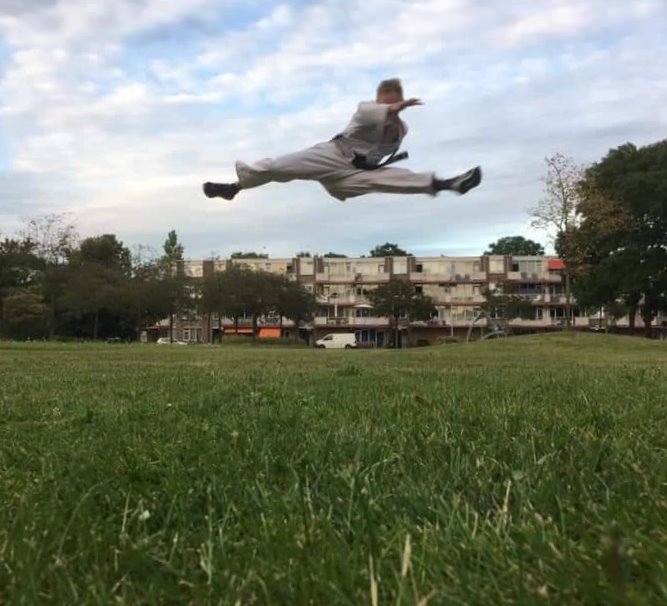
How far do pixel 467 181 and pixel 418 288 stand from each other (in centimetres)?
10827

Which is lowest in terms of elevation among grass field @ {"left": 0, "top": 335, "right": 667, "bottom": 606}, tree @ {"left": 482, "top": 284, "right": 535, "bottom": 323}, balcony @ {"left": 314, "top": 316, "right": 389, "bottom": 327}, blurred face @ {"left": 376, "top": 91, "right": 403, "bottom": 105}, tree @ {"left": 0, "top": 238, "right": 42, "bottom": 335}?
balcony @ {"left": 314, "top": 316, "right": 389, "bottom": 327}

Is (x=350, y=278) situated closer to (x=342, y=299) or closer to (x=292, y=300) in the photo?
(x=342, y=299)

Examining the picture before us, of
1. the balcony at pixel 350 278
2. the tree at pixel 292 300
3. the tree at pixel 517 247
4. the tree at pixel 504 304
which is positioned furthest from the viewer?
the tree at pixel 517 247

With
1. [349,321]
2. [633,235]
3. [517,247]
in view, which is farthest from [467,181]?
[517,247]

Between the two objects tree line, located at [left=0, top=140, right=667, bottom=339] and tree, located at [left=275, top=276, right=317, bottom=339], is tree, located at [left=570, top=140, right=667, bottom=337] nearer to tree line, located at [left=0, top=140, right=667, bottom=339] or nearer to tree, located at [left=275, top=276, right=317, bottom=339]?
tree line, located at [left=0, top=140, right=667, bottom=339]

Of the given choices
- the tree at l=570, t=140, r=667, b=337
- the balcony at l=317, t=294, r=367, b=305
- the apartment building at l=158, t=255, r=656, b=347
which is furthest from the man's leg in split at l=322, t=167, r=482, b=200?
the balcony at l=317, t=294, r=367, b=305

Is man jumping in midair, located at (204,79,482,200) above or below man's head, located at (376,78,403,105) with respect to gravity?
below

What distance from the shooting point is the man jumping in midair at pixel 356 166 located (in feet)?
18.5

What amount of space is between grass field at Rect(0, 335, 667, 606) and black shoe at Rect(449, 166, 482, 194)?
157cm

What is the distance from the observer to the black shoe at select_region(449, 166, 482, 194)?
5.43 meters

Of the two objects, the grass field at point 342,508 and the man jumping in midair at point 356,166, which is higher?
the man jumping in midair at point 356,166

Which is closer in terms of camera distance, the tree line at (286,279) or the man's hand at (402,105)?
the man's hand at (402,105)

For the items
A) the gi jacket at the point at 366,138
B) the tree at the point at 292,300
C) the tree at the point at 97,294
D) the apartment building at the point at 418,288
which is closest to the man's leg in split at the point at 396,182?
the gi jacket at the point at 366,138

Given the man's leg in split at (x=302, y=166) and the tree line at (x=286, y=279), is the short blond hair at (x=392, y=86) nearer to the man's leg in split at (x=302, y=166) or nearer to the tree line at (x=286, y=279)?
the man's leg in split at (x=302, y=166)
